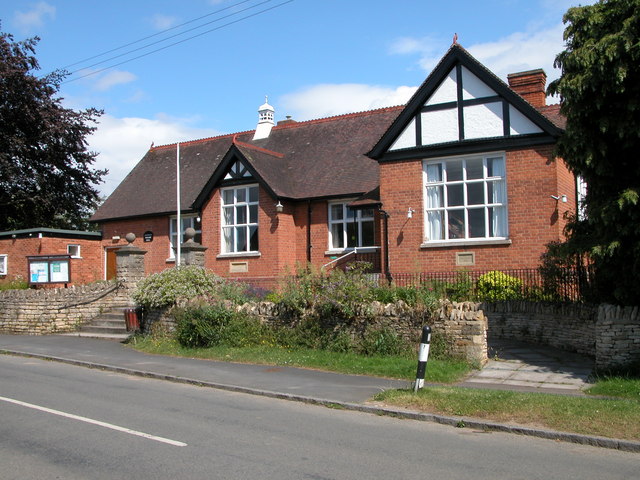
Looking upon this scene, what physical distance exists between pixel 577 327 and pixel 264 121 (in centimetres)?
1904

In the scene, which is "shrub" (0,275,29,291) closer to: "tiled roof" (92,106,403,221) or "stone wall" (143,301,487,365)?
"tiled roof" (92,106,403,221)

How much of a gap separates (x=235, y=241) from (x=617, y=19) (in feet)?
50.2

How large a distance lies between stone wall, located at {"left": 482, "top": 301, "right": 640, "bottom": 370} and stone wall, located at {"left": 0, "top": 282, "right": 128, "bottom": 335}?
13.1 m

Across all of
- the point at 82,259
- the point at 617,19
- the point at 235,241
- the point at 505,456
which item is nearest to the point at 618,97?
the point at 617,19

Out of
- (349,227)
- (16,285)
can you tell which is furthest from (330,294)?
(16,285)

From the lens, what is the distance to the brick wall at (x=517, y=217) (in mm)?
16844

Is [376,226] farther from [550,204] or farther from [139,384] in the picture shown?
[139,384]

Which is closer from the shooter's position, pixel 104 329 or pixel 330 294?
pixel 330 294

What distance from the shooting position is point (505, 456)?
671cm

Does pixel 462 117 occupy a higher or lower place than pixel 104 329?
higher

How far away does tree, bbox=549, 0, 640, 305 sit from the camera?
411 inches

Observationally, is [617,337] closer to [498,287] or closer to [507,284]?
[507,284]

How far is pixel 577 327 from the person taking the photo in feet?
43.2

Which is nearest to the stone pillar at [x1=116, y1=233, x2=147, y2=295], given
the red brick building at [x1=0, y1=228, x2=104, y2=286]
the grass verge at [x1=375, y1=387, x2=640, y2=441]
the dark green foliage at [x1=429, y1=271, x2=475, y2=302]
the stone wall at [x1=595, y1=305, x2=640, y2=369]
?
the red brick building at [x1=0, y1=228, x2=104, y2=286]
